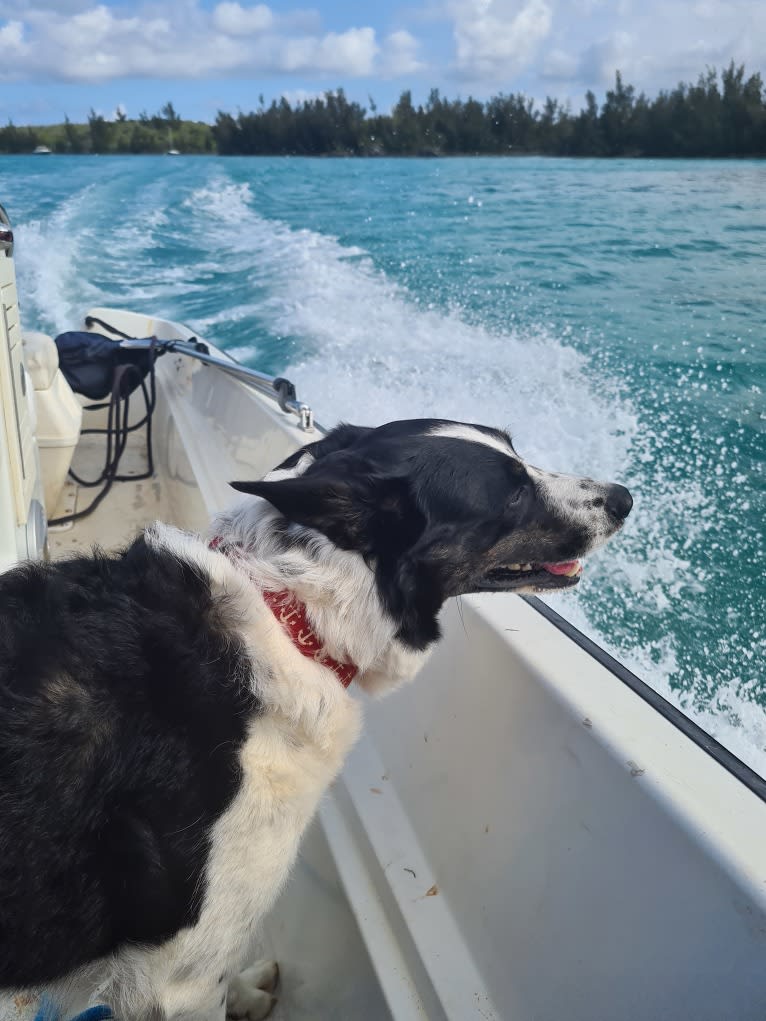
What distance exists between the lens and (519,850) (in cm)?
151

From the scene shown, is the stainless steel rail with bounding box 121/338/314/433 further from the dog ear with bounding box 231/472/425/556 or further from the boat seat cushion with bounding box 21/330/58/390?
the dog ear with bounding box 231/472/425/556

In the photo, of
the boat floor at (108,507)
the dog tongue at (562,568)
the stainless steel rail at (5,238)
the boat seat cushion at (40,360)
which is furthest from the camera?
the boat floor at (108,507)

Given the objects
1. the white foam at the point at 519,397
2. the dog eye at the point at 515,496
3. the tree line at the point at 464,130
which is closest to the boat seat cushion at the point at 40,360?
the white foam at the point at 519,397

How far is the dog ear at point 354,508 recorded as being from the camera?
1390 millimetres

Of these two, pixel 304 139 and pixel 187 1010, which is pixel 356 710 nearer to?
pixel 187 1010

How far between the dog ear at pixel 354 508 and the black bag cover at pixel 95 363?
9.60 feet

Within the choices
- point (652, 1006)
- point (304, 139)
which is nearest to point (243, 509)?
point (652, 1006)

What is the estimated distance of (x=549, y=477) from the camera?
1.84m

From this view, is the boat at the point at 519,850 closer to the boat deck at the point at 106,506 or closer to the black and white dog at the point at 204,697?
the black and white dog at the point at 204,697

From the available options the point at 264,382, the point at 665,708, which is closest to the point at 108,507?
the point at 264,382

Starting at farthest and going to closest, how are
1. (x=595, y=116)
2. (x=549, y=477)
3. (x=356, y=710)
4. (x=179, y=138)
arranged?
(x=179, y=138) → (x=595, y=116) → (x=549, y=477) → (x=356, y=710)

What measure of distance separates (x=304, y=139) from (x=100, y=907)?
100 ft

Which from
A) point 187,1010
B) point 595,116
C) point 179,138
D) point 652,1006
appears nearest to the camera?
point 652,1006

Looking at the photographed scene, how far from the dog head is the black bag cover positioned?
2.67 meters
